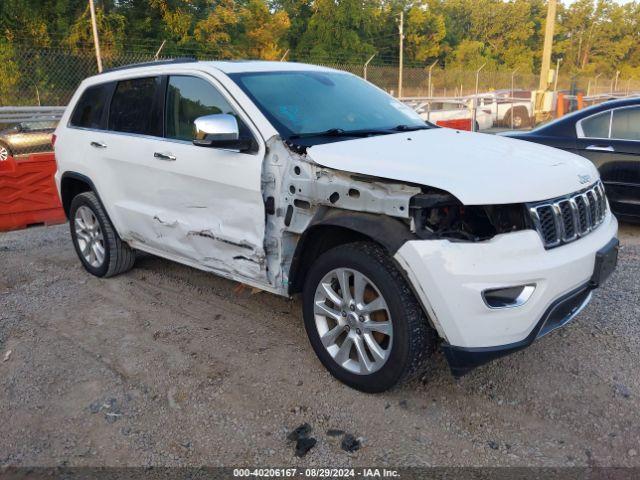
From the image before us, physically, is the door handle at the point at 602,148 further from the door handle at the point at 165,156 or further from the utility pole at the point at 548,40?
the utility pole at the point at 548,40

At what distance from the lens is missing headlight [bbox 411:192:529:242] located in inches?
112

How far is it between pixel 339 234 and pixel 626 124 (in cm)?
433

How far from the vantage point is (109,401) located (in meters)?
3.30

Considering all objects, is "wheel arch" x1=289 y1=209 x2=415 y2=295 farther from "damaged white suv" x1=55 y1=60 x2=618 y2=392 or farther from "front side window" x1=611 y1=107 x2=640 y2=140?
"front side window" x1=611 y1=107 x2=640 y2=140

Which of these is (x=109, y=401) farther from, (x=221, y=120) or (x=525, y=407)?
(x=525, y=407)

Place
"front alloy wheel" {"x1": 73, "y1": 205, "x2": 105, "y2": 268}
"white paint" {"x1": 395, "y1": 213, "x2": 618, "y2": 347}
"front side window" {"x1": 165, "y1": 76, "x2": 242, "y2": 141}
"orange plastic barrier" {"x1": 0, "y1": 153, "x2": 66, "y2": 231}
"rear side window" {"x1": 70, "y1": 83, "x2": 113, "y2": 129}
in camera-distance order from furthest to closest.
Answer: "orange plastic barrier" {"x1": 0, "y1": 153, "x2": 66, "y2": 231}
"front alloy wheel" {"x1": 73, "y1": 205, "x2": 105, "y2": 268}
"rear side window" {"x1": 70, "y1": 83, "x2": 113, "y2": 129}
"front side window" {"x1": 165, "y1": 76, "x2": 242, "y2": 141}
"white paint" {"x1": 395, "y1": 213, "x2": 618, "y2": 347}

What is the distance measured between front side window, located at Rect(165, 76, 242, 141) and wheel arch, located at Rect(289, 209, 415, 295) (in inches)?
44.7

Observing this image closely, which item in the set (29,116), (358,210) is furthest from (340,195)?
(29,116)

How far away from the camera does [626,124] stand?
241 inches

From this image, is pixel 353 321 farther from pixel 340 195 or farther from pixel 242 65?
pixel 242 65

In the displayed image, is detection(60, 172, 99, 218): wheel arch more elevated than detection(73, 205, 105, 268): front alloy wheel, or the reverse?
detection(60, 172, 99, 218): wheel arch

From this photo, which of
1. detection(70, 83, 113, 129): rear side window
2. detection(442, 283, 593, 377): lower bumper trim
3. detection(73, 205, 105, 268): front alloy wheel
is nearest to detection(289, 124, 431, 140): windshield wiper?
detection(442, 283, 593, 377): lower bumper trim

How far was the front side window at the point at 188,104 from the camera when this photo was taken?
3.98 metres

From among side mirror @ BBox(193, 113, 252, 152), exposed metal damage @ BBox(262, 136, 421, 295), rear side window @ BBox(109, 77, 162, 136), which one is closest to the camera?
exposed metal damage @ BBox(262, 136, 421, 295)
